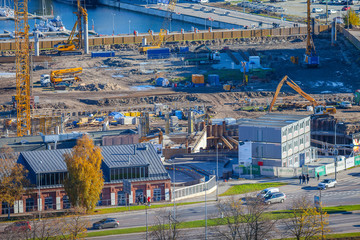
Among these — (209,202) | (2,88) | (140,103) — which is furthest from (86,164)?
(2,88)

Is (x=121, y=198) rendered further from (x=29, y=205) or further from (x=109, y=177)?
(x=29, y=205)

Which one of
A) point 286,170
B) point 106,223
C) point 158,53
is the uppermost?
point 158,53

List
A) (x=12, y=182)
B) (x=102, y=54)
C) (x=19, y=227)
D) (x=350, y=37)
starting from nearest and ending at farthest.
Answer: (x=19, y=227)
(x=12, y=182)
(x=102, y=54)
(x=350, y=37)

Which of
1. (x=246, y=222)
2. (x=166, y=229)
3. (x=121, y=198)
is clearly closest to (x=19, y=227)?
(x=166, y=229)

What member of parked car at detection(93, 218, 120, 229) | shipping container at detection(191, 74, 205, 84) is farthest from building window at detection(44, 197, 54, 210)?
shipping container at detection(191, 74, 205, 84)

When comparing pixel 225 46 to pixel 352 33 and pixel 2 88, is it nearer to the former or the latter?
pixel 352 33

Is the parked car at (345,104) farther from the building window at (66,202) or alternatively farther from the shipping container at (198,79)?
the building window at (66,202)
